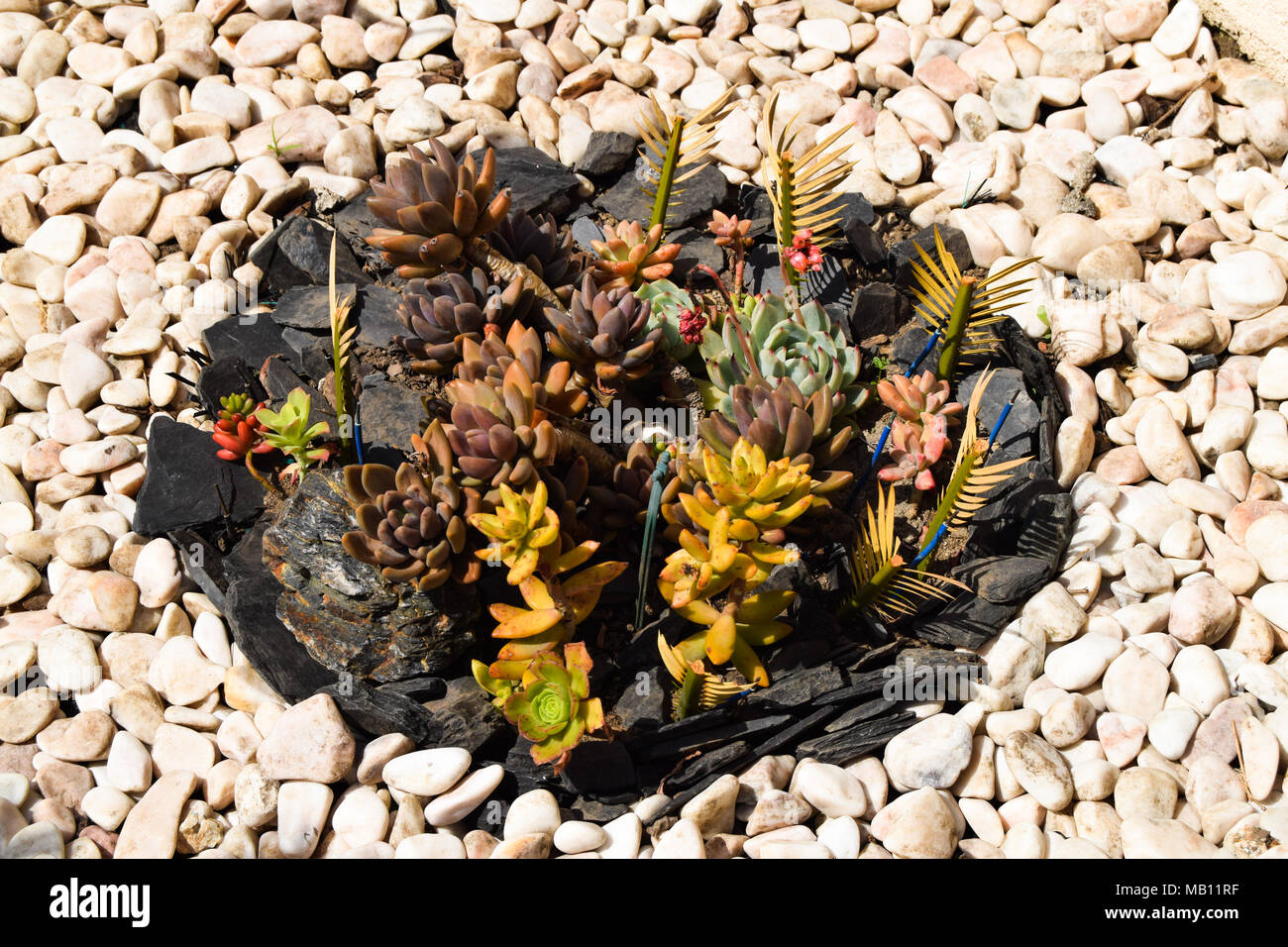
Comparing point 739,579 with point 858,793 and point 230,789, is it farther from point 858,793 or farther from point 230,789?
point 230,789

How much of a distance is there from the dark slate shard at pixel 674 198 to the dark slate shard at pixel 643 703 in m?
1.61

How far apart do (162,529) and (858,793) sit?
1960 millimetres

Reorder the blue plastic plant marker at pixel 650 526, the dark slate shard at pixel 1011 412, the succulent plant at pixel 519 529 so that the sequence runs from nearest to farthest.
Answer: the succulent plant at pixel 519 529 < the blue plastic plant marker at pixel 650 526 < the dark slate shard at pixel 1011 412

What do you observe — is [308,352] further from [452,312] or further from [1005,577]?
[1005,577]

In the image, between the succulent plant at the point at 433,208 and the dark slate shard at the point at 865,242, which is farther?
the dark slate shard at the point at 865,242

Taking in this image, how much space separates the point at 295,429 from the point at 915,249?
2009mm

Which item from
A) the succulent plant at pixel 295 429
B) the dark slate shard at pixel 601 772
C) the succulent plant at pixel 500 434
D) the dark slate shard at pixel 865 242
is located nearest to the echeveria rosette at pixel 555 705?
the dark slate shard at pixel 601 772

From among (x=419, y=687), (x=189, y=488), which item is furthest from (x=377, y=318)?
(x=419, y=687)

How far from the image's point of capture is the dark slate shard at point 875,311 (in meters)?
3.18

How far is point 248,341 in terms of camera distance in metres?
3.15

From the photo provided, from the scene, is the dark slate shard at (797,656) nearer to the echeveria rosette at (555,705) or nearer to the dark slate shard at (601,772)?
the dark slate shard at (601,772)

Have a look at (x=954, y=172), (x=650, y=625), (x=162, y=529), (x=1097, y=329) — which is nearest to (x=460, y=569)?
(x=650, y=625)

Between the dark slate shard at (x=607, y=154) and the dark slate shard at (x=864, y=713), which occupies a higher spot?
the dark slate shard at (x=607, y=154)

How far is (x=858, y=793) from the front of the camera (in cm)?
245
